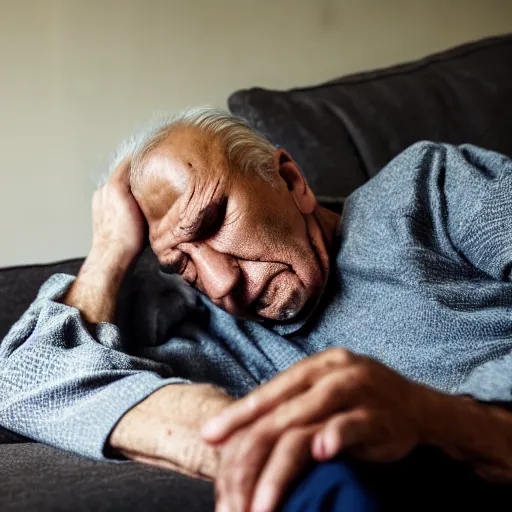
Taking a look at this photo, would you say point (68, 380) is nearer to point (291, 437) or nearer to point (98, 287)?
point (98, 287)

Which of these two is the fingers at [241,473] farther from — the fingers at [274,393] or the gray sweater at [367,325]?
the gray sweater at [367,325]

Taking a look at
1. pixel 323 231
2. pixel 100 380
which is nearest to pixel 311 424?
pixel 100 380

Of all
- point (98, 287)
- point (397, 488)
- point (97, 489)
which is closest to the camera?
point (397, 488)

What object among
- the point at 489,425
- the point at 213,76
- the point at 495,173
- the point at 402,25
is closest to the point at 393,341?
the point at 495,173

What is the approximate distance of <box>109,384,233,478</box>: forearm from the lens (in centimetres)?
81

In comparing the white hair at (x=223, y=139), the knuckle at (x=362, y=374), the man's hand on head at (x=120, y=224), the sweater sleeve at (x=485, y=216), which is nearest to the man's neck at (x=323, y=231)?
the white hair at (x=223, y=139)

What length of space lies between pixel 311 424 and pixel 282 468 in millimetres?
47


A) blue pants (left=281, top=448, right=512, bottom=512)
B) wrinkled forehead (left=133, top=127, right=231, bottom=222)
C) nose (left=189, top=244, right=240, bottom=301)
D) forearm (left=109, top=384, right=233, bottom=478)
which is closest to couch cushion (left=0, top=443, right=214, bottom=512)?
forearm (left=109, top=384, right=233, bottom=478)

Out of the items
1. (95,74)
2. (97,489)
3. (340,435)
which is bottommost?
(97,489)

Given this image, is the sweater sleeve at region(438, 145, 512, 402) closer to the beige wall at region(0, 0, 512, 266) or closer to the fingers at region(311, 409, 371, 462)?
the fingers at region(311, 409, 371, 462)

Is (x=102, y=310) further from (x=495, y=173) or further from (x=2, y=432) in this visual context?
(x=495, y=173)

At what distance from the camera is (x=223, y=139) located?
49.2 inches

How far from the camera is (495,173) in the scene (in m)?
1.16

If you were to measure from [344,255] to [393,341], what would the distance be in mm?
184
